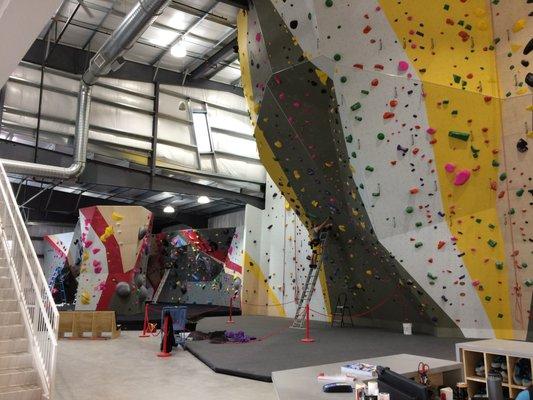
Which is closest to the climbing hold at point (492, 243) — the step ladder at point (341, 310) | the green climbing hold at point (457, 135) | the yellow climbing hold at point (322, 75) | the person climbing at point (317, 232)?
the green climbing hold at point (457, 135)

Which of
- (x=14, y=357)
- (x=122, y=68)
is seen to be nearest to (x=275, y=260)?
(x=122, y=68)

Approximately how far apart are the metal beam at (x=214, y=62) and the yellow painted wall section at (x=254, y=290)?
19.0ft

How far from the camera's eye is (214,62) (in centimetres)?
1353

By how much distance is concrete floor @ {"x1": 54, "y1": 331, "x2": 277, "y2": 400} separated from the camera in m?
4.57

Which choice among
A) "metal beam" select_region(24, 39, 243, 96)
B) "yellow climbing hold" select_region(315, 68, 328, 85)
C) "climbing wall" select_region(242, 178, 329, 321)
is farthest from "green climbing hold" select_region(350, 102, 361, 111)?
"metal beam" select_region(24, 39, 243, 96)

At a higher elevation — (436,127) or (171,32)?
(171,32)

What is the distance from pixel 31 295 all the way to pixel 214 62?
9.89 m

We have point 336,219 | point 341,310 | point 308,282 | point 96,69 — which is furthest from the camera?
point 96,69

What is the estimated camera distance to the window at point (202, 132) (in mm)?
14836

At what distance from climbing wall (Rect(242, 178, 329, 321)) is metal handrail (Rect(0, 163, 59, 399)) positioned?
6.95m

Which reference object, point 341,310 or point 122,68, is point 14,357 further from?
point 122,68

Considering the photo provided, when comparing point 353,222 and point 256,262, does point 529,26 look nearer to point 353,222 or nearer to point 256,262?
point 353,222

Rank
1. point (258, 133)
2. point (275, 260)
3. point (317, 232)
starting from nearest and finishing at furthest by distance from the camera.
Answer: point (258, 133)
point (317, 232)
point (275, 260)

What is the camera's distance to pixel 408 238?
6.95 m
